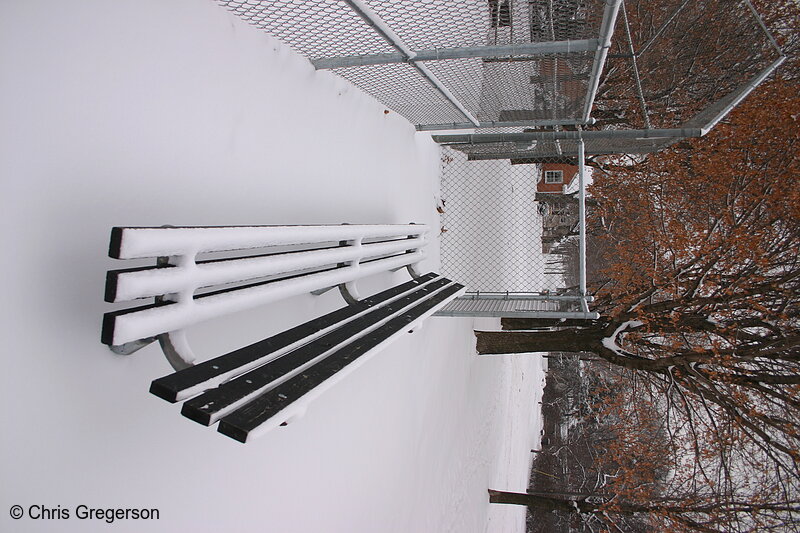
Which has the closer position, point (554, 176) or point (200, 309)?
point (200, 309)

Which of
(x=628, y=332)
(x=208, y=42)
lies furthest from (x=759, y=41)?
(x=208, y=42)

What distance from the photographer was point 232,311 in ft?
4.94

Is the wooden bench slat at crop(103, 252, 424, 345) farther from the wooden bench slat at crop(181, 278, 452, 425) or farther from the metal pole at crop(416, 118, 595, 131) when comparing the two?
the metal pole at crop(416, 118, 595, 131)

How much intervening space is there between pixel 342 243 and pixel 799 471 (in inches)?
215

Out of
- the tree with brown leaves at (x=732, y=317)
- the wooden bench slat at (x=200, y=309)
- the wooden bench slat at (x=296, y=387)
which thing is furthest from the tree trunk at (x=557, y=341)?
the wooden bench slat at (x=200, y=309)

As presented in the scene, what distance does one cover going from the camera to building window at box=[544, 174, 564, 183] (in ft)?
43.6

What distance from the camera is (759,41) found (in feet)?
22.0

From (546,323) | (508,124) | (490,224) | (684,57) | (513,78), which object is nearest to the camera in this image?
(513,78)

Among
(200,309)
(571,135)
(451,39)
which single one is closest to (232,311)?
(200,309)

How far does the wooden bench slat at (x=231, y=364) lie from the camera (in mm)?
1160

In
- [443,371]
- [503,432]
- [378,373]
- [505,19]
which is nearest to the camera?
[505,19]

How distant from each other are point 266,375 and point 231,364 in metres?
0.13

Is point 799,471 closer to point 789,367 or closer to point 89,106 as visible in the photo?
point 789,367

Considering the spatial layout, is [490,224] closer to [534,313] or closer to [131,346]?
[534,313]
